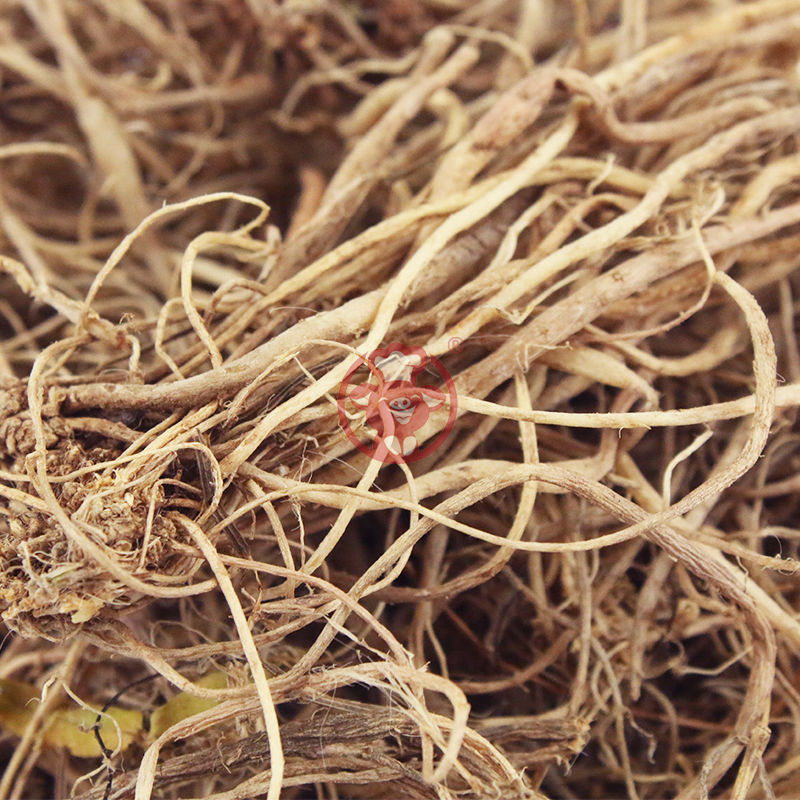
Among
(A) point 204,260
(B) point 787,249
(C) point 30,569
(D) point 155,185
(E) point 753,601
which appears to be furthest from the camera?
(D) point 155,185

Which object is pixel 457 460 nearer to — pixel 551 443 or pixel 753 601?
pixel 551 443

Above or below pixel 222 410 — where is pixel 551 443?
below

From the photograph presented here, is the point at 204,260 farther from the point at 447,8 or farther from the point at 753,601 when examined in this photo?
the point at 753,601

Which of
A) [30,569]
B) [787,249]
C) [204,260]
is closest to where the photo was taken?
[30,569]

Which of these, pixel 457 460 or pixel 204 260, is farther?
pixel 204 260

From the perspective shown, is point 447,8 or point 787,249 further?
point 447,8

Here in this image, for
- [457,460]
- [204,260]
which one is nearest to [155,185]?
[204,260]

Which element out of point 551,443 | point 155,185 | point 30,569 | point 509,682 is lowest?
point 509,682

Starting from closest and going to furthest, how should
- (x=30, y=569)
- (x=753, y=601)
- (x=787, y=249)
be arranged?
(x=30, y=569), (x=753, y=601), (x=787, y=249)

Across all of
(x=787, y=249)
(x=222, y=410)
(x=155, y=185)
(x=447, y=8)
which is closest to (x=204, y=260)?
(x=155, y=185)
